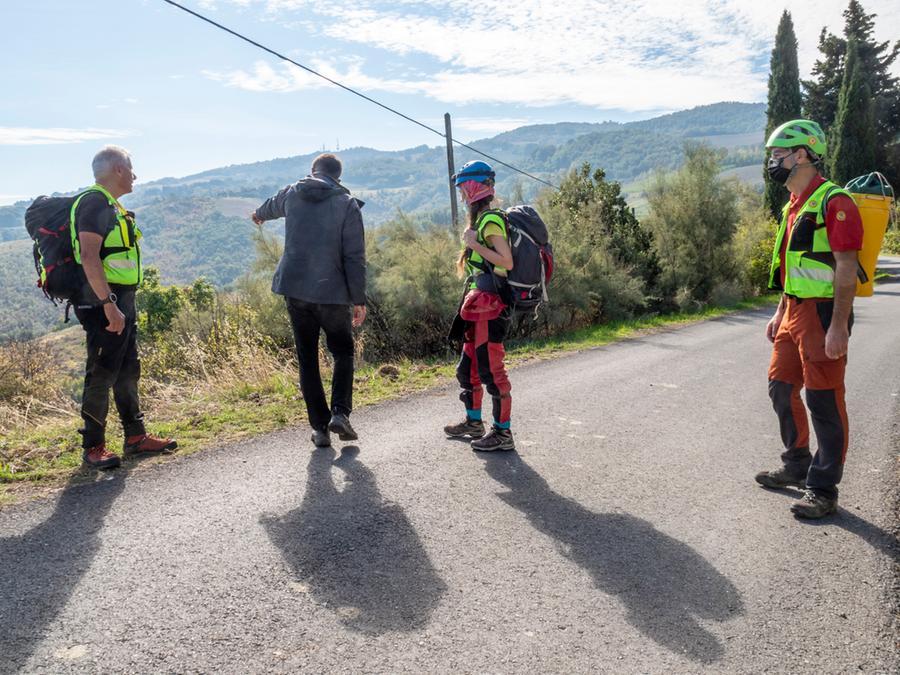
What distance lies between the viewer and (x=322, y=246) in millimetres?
4586

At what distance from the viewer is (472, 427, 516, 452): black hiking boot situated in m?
4.70

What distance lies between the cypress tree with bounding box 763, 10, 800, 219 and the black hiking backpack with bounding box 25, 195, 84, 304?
135ft

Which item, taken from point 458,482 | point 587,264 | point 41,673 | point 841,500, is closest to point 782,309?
point 841,500

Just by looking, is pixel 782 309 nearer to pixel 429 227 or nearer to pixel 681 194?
pixel 429 227

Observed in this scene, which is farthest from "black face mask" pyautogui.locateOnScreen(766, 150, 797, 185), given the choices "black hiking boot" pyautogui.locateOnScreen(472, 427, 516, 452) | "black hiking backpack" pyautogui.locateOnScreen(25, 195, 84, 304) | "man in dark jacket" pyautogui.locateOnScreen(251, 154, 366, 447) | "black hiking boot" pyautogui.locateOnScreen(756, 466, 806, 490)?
"black hiking backpack" pyautogui.locateOnScreen(25, 195, 84, 304)

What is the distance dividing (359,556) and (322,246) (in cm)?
231

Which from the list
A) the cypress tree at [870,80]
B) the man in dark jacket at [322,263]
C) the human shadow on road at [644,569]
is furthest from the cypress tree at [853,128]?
the human shadow on road at [644,569]

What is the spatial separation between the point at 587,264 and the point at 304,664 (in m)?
14.0

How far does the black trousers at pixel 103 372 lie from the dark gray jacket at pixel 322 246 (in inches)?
43.2

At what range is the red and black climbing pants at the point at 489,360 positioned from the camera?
4543mm

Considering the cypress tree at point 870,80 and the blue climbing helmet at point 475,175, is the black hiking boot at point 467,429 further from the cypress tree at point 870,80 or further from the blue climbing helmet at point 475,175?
the cypress tree at point 870,80

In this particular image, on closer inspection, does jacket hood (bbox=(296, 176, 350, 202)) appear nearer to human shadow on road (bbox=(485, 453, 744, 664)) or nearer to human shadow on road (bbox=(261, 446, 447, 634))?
human shadow on road (bbox=(261, 446, 447, 634))

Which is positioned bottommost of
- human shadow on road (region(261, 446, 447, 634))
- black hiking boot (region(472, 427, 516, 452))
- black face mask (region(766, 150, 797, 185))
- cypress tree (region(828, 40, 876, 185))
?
black hiking boot (region(472, 427, 516, 452))

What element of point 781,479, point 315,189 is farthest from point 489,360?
point 781,479
